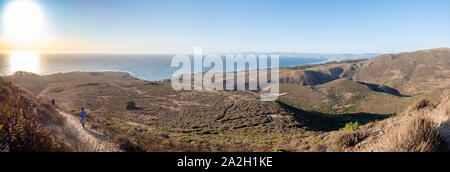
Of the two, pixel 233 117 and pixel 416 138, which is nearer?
pixel 416 138

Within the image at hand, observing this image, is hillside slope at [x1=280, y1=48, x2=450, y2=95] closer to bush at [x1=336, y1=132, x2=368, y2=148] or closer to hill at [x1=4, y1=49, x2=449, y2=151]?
hill at [x1=4, y1=49, x2=449, y2=151]

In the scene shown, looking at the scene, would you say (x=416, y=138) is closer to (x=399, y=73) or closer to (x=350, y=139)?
(x=350, y=139)

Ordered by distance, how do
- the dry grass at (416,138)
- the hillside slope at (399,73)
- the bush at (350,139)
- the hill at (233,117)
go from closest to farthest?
1. the dry grass at (416,138)
2. the bush at (350,139)
3. the hill at (233,117)
4. the hillside slope at (399,73)

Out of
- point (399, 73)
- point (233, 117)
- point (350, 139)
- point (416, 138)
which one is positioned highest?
point (416, 138)

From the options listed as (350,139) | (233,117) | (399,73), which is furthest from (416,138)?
(399,73)

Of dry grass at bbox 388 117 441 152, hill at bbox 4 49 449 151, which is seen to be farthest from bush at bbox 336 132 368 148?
dry grass at bbox 388 117 441 152

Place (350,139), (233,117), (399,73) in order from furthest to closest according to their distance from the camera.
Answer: (399,73) → (233,117) → (350,139)

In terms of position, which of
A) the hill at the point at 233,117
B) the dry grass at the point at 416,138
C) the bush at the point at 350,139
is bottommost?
the hill at the point at 233,117

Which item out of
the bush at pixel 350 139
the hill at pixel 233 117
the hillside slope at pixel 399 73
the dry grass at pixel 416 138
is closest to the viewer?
the dry grass at pixel 416 138

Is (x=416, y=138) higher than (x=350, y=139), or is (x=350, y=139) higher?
(x=416, y=138)

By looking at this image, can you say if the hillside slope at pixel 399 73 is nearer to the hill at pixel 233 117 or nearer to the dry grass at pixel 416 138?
the hill at pixel 233 117

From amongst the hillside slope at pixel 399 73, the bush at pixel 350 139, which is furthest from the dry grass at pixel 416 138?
the hillside slope at pixel 399 73
